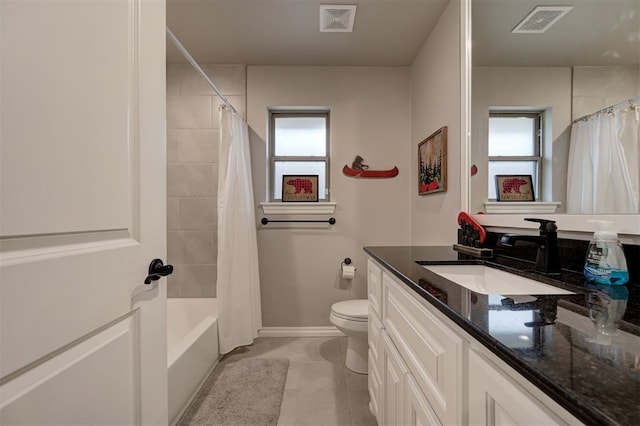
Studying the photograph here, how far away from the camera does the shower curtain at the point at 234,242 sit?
2.11 m

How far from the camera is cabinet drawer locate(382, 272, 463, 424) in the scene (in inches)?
23.2

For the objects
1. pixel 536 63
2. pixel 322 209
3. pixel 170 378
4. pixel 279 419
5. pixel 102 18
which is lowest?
pixel 279 419

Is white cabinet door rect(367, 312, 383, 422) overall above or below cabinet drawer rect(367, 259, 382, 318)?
below

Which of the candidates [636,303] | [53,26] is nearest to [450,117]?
[636,303]

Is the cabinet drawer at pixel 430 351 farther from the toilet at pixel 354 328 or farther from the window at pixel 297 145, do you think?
the window at pixel 297 145

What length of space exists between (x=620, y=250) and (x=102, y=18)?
4.83 ft

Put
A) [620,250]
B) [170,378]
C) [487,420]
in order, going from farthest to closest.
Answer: [170,378]
[620,250]
[487,420]

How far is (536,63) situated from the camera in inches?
43.3

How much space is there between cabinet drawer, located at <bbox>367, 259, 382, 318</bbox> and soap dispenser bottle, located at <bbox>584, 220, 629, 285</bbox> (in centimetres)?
71

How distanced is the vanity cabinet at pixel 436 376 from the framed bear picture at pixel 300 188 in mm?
1432

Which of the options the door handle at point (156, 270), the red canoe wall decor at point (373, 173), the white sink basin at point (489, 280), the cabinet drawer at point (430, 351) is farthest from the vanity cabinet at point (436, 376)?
the red canoe wall decor at point (373, 173)

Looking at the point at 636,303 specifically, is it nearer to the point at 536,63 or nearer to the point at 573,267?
the point at 573,267

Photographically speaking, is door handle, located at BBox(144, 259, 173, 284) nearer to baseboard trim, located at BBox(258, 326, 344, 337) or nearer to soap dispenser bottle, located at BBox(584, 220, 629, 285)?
soap dispenser bottle, located at BBox(584, 220, 629, 285)

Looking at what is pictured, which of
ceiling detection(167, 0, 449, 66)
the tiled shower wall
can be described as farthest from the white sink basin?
the tiled shower wall
